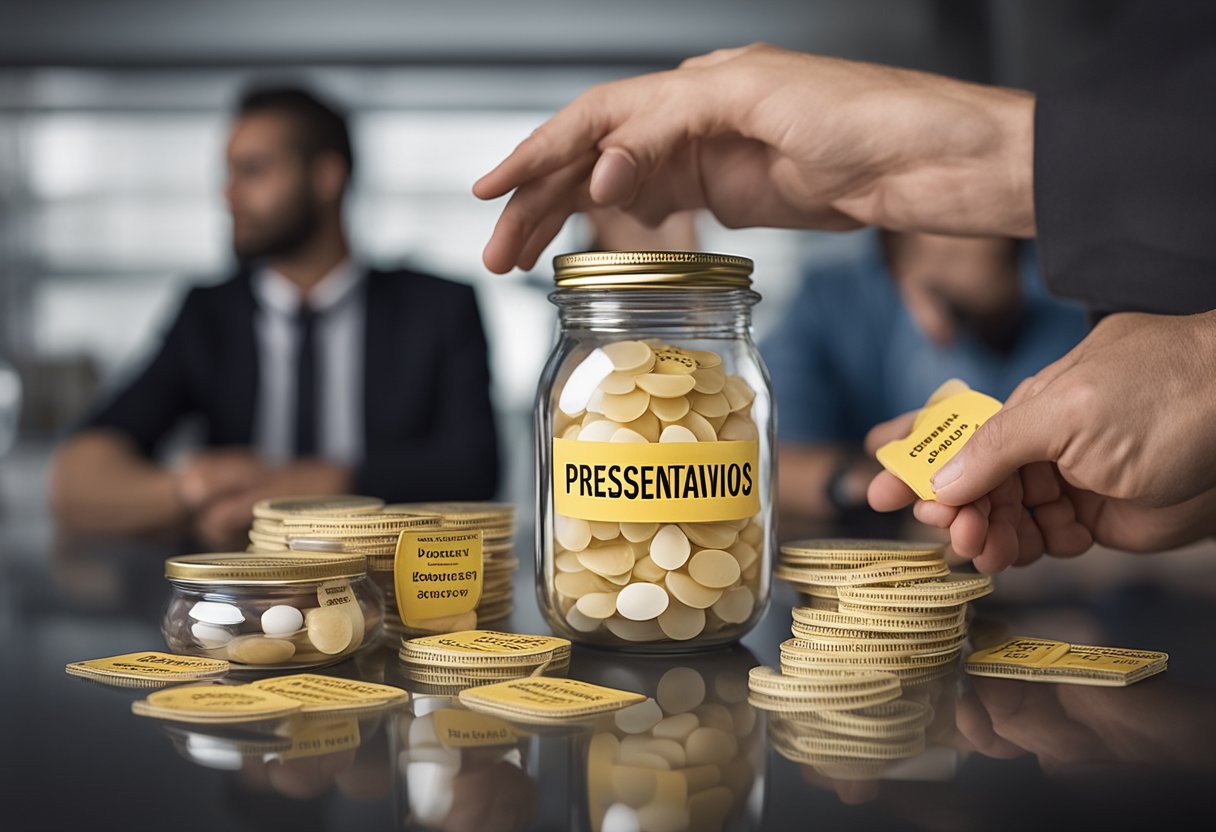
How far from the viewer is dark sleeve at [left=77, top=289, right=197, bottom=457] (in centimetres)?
270

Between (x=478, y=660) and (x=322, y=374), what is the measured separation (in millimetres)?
2307

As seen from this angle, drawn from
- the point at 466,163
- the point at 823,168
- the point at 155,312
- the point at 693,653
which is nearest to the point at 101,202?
the point at 155,312

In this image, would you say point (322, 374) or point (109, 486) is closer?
point (109, 486)

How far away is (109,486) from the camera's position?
7.69ft

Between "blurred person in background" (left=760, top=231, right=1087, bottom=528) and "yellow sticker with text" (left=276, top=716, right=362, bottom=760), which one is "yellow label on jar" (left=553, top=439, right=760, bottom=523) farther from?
"blurred person in background" (left=760, top=231, right=1087, bottom=528)

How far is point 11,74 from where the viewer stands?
513 cm

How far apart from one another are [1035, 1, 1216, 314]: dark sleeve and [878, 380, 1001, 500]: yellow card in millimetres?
269

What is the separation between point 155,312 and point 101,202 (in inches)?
22.1

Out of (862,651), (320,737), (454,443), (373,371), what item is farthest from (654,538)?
(373,371)

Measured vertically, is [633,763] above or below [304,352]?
below

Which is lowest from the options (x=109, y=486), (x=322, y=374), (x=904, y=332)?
(x=109, y=486)

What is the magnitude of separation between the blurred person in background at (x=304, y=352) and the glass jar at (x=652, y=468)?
168 centimetres

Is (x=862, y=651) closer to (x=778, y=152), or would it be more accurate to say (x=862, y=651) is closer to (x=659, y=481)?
(x=659, y=481)

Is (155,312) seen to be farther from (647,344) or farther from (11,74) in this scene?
(647,344)
